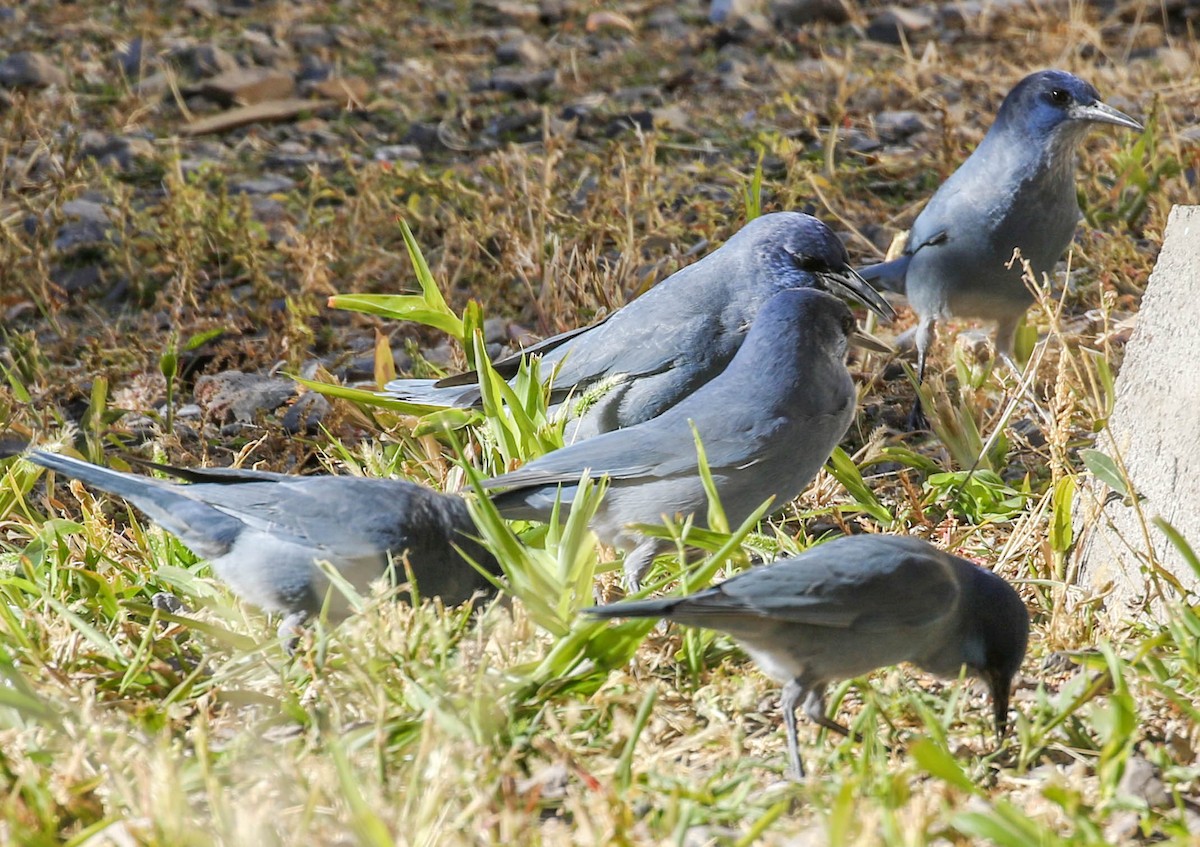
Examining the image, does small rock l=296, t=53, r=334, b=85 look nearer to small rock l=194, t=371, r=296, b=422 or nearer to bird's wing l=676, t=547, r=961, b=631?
small rock l=194, t=371, r=296, b=422

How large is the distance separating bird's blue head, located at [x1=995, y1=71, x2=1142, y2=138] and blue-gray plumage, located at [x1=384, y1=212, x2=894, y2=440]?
88 centimetres

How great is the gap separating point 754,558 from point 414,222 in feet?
8.84

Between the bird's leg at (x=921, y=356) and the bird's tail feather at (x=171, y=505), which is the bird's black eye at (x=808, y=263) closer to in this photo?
the bird's leg at (x=921, y=356)

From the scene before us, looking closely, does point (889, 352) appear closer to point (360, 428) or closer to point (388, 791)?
point (360, 428)

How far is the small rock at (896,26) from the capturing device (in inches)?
305

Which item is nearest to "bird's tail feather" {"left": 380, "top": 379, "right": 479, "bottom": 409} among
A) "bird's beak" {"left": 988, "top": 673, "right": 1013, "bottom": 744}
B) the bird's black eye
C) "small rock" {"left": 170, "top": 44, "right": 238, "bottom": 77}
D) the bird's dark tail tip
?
the bird's black eye

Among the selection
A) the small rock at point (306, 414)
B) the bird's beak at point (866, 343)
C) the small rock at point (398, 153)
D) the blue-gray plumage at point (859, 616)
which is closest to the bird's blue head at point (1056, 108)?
the bird's beak at point (866, 343)

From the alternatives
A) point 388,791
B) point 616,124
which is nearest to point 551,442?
point 388,791

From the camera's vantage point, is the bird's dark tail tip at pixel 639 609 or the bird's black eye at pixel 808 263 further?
the bird's black eye at pixel 808 263

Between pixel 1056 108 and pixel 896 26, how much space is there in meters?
3.10

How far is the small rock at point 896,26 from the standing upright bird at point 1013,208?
2.93 metres

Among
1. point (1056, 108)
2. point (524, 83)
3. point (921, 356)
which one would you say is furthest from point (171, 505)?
point (524, 83)

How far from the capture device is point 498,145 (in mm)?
6730

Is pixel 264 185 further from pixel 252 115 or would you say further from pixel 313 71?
pixel 313 71
